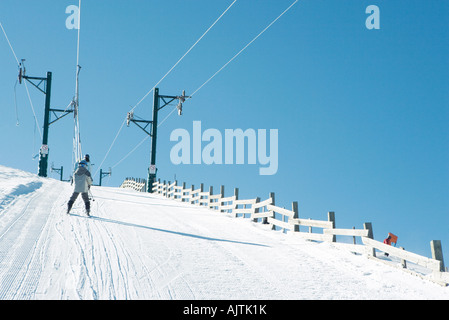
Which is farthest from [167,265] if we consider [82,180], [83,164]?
[83,164]

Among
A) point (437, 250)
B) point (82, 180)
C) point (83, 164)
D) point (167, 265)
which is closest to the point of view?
point (167, 265)

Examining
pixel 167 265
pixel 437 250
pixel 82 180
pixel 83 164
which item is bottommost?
pixel 167 265

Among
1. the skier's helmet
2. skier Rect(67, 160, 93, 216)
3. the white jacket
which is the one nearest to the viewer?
skier Rect(67, 160, 93, 216)

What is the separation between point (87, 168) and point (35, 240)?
5522mm

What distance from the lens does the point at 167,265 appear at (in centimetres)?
791

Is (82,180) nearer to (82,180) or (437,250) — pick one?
(82,180)

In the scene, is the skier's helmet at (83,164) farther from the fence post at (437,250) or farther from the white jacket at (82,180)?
the fence post at (437,250)

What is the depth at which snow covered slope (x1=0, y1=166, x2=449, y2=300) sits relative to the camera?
21.3 ft

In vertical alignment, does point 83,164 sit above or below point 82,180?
above

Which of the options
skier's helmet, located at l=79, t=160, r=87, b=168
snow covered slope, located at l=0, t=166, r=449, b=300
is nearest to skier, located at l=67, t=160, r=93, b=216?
skier's helmet, located at l=79, t=160, r=87, b=168

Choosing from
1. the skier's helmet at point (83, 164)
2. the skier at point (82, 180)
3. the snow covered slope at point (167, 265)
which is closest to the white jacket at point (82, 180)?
the skier at point (82, 180)

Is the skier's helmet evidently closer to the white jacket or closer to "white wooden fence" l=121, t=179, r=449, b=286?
the white jacket
